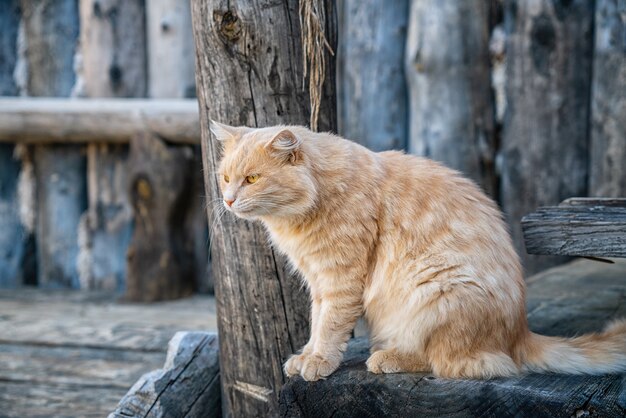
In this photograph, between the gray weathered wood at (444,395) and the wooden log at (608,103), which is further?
the wooden log at (608,103)

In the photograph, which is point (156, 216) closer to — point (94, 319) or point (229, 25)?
point (94, 319)

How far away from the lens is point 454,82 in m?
4.71

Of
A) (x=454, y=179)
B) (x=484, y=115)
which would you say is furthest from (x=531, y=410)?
(x=484, y=115)

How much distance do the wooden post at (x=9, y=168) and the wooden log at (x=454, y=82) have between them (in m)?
3.14

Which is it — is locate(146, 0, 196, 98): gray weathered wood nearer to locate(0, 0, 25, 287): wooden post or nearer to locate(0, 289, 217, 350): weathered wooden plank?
locate(0, 0, 25, 287): wooden post

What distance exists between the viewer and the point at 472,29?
15.3 feet

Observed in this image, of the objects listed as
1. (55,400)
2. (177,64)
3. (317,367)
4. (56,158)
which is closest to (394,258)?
(317,367)

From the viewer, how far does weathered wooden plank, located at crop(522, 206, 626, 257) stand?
250 cm

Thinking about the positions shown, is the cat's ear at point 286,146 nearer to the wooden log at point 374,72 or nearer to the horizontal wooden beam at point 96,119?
the wooden log at point 374,72

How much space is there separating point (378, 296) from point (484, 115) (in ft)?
8.14

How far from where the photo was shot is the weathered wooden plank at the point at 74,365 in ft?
13.0

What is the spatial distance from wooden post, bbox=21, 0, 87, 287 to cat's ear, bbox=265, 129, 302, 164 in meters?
3.60

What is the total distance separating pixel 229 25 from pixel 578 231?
1.43 metres

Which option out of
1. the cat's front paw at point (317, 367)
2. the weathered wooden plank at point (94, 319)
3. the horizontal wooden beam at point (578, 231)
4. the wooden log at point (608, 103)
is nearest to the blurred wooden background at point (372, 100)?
the wooden log at point (608, 103)
